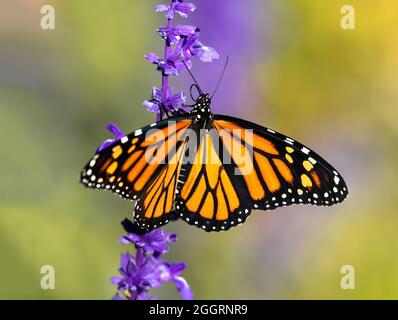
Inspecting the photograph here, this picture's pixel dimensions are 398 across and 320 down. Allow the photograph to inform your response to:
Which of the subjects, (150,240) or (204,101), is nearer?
(150,240)

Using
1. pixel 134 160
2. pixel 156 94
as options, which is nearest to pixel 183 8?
pixel 156 94

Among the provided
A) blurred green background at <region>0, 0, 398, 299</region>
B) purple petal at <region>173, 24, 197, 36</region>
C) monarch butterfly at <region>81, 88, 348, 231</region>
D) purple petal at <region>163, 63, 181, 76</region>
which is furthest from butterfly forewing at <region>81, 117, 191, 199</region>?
blurred green background at <region>0, 0, 398, 299</region>

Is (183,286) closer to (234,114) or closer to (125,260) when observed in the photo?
(125,260)

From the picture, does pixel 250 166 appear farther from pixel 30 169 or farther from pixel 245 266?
pixel 30 169

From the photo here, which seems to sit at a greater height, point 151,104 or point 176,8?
point 176,8

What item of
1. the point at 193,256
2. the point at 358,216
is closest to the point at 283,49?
the point at 358,216

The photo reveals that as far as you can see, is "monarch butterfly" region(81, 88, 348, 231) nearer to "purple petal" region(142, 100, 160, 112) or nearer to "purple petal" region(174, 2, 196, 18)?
"purple petal" region(142, 100, 160, 112)
